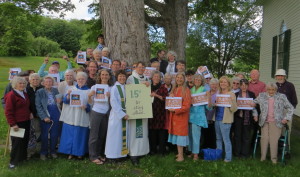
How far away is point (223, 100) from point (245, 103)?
1.97 feet

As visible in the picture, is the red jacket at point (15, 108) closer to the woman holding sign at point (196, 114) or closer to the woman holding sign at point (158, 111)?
the woman holding sign at point (158, 111)

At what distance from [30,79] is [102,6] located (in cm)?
317

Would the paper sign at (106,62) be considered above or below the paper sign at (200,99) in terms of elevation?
above

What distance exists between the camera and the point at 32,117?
5770mm

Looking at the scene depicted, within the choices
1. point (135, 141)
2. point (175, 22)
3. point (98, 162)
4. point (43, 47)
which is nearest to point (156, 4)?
point (175, 22)

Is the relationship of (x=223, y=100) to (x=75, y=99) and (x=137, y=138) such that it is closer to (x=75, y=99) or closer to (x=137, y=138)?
(x=137, y=138)

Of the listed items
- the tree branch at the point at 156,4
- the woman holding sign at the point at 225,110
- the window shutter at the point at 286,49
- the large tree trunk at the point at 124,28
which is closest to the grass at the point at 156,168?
the woman holding sign at the point at 225,110

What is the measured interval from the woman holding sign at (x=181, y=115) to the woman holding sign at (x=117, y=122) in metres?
1.06

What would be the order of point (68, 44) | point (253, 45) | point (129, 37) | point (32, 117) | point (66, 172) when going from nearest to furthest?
point (66, 172), point (32, 117), point (129, 37), point (253, 45), point (68, 44)

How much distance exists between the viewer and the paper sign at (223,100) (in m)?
5.94

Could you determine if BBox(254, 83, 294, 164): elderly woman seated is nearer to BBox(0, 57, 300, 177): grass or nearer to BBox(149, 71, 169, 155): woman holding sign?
BBox(0, 57, 300, 177): grass

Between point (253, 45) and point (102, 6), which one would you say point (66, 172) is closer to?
point (102, 6)

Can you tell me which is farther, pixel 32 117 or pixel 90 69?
pixel 90 69

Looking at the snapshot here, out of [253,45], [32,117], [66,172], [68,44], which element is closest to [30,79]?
[32,117]
